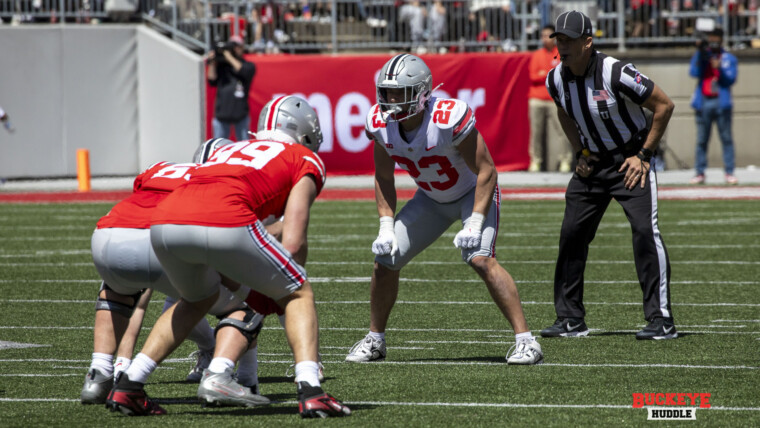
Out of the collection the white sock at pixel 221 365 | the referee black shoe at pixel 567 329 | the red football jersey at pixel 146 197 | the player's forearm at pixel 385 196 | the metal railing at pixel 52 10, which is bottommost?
the referee black shoe at pixel 567 329

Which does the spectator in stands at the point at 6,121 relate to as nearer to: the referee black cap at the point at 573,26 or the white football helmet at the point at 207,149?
the referee black cap at the point at 573,26

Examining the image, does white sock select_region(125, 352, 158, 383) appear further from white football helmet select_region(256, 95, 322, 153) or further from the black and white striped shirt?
the black and white striped shirt

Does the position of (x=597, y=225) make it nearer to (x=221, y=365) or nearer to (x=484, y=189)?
(x=484, y=189)

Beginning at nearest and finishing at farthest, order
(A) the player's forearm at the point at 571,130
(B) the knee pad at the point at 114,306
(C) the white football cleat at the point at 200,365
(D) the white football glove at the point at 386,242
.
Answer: (B) the knee pad at the point at 114,306 < (C) the white football cleat at the point at 200,365 < (D) the white football glove at the point at 386,242 < (A) the player's forearm at the point at 571,130

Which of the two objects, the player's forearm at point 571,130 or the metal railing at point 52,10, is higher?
the metal railing at point 52,10

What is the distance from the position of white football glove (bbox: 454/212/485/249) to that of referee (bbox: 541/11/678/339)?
4.07ft

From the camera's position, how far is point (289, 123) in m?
5.38

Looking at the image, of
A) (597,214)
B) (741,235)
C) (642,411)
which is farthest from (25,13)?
(642,411)

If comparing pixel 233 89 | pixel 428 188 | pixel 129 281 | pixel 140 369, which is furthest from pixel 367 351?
pixel 233 89

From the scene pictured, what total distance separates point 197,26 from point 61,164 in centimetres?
377

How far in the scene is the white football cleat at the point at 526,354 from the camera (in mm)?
6090

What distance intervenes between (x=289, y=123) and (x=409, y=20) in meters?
16.7

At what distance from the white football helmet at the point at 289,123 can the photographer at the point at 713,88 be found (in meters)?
12.3

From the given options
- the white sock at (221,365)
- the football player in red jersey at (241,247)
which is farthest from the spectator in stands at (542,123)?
the white sock at (221,365)
